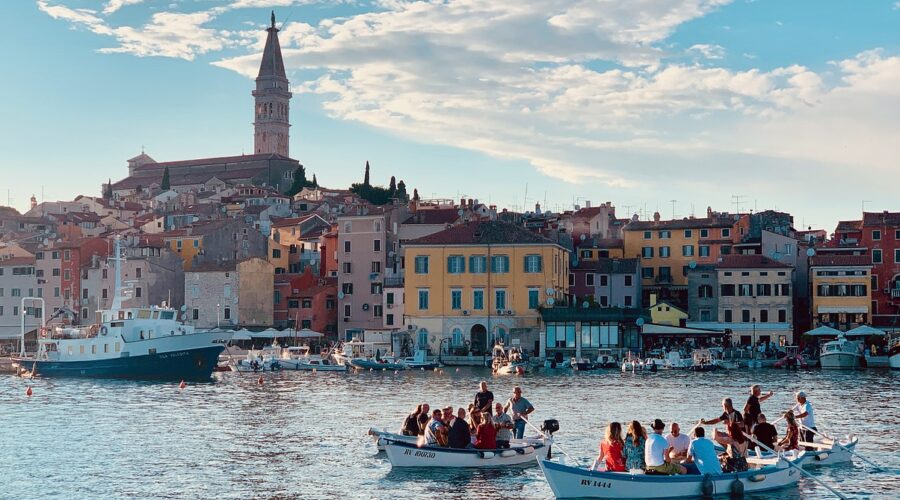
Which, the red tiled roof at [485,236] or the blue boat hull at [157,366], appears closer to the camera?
the blue boat hull at [157,366]

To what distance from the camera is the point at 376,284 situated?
89.1 metres

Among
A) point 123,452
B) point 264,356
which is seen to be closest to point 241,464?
point 123,452

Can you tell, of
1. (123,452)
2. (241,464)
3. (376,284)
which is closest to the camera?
(241,464)

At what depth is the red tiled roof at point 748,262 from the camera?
279 ft

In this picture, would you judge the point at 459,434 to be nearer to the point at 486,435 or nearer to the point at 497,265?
the point at 486,435

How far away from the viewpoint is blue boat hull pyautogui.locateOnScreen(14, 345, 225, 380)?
2525 inches

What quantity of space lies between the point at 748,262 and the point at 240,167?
277 feet

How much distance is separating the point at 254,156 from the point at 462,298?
82.1 metres

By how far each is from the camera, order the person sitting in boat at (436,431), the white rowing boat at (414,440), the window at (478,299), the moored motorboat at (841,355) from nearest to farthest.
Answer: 1. the person sitting in boat at (436,431)
2. the white rowing boat at (414,440)
3. the moored motorboat at (841,355)
4. the window at (478,299)

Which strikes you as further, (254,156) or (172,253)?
(254,156)

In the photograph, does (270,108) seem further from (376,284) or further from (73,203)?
(376,284)

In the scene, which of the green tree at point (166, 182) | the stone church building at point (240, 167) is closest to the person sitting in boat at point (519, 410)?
the stone church building at point (240, 167)

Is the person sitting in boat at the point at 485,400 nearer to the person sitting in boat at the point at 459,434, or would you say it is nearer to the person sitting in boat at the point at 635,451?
→ the person sitting in boat at the point at 459,434

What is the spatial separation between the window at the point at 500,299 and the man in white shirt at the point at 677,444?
55024 mm
